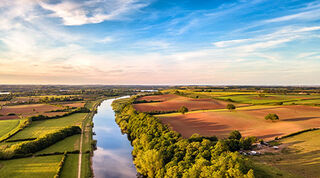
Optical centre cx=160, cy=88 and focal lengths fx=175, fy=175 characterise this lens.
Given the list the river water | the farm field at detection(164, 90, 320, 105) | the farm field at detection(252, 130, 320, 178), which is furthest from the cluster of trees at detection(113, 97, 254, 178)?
the farm field at detection(164, 90, 320, 105)

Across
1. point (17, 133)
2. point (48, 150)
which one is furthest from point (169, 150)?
point (17, 133)

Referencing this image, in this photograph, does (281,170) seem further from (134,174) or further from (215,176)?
(134,174)

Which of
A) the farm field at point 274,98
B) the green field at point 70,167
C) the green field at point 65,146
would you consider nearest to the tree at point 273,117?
the farm field at point 274,98

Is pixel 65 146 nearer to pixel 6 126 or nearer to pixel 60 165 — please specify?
pixel 60 165

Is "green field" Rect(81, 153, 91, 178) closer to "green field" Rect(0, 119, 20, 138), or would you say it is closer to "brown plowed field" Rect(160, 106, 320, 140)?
"brown plowed field" Rect(160, 106, 320, 140)

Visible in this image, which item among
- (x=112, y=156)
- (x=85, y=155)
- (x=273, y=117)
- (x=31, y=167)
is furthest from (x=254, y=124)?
(x=31, y=167)
